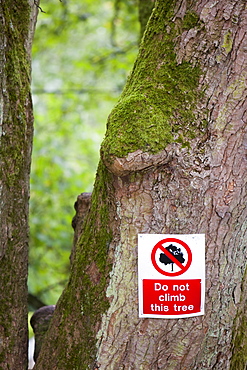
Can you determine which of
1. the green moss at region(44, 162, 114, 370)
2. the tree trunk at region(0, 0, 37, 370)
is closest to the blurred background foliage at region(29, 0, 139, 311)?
the tree trunk at region(0, 0, 37, 370)

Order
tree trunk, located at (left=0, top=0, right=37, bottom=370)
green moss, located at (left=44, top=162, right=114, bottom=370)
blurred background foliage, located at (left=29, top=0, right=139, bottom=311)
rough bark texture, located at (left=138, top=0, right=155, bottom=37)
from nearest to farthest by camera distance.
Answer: green moss, located at (left=44, top=162, right=114, bottom=370), tree trunk, located at (left=0, top=0, right=37, bottom=370), rough bark texture, located at (left=138, top=0, right=155, bottom=37), blurred background foliage, located at (left=29, top=0, right=139, bottom=311)

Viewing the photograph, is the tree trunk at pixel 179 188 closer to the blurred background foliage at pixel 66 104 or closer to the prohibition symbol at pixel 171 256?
the prohibition symbol at pixel 171 256

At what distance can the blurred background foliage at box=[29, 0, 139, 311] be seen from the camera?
20.0ft

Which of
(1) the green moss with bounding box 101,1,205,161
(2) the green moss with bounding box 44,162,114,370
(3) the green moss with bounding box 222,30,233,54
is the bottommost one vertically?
(2) the green moss with bounding box 44,162,114,370

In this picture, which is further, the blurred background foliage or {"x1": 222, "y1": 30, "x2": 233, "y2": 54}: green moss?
the blurred background foliage

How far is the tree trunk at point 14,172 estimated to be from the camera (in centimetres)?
202

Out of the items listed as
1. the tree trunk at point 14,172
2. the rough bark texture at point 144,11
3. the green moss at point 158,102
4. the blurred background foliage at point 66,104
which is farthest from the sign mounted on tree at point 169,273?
the blurred background foliage at point 66,104

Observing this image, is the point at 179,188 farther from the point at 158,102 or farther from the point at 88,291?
the point at 88,291

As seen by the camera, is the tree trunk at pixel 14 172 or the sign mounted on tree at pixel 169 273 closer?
the sign mounted on tree at pixel 169 273

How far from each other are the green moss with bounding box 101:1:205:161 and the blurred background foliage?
3.37m

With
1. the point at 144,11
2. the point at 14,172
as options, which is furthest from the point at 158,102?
the point at 144,11

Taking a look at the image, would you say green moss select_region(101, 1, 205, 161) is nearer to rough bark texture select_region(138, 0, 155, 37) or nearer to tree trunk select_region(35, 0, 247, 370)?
tree trunk select_region(35, 0, 247, 370)

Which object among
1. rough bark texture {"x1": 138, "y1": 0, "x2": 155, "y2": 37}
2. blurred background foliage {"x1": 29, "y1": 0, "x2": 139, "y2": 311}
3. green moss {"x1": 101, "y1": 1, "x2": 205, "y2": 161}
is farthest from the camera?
blurred background foliage {"x1": 29, "y1": 0, "x2": 139, "y2": 311}

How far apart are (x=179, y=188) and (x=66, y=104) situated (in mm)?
6446
